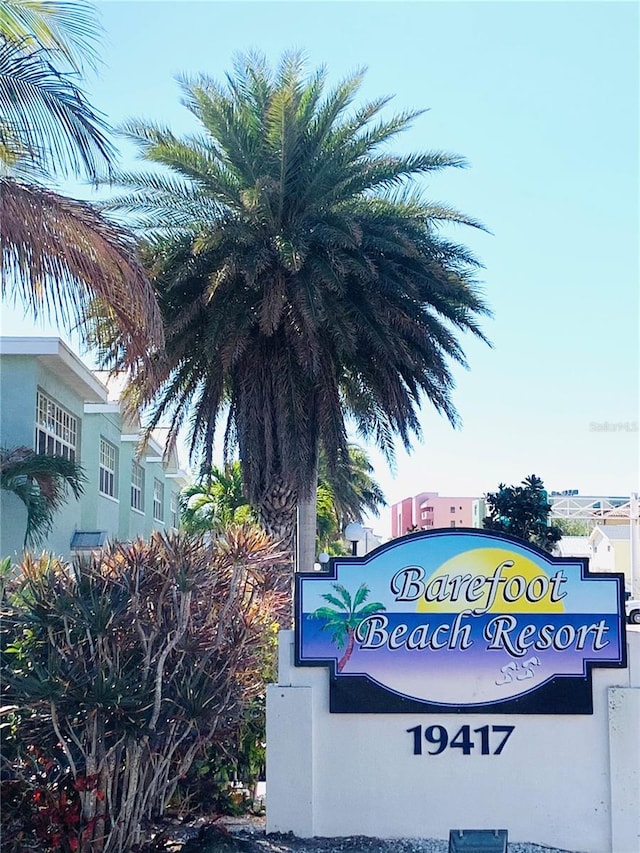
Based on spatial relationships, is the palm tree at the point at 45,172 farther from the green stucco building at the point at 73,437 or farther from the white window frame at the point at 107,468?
the white window frame at the point at 107,468

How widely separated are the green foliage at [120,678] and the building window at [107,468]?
760 inches

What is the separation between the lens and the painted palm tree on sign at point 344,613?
822 centimetres

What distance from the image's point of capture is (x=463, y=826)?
8016mm

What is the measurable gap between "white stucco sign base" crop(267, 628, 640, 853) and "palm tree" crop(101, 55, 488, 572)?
7.15 m

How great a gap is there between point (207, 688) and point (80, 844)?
53.7 inches

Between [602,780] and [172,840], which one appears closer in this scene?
[172,840]

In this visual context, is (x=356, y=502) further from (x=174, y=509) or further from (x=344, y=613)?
(x=344, y=613)

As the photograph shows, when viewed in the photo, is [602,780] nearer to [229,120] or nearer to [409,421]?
[409,421]

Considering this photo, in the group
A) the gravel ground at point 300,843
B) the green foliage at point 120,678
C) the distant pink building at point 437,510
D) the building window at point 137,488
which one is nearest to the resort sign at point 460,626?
the green foliage at point 120,678

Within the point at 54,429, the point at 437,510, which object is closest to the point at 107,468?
the point at 54,429

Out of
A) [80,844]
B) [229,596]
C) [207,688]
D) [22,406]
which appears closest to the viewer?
[80,844]

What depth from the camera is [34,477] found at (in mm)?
17078

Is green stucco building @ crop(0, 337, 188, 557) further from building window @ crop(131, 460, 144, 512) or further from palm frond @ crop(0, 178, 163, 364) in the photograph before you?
palm frond @ crop(0, 178, 163, 364)

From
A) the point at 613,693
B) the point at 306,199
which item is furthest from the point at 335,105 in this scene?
the point at 613,693
